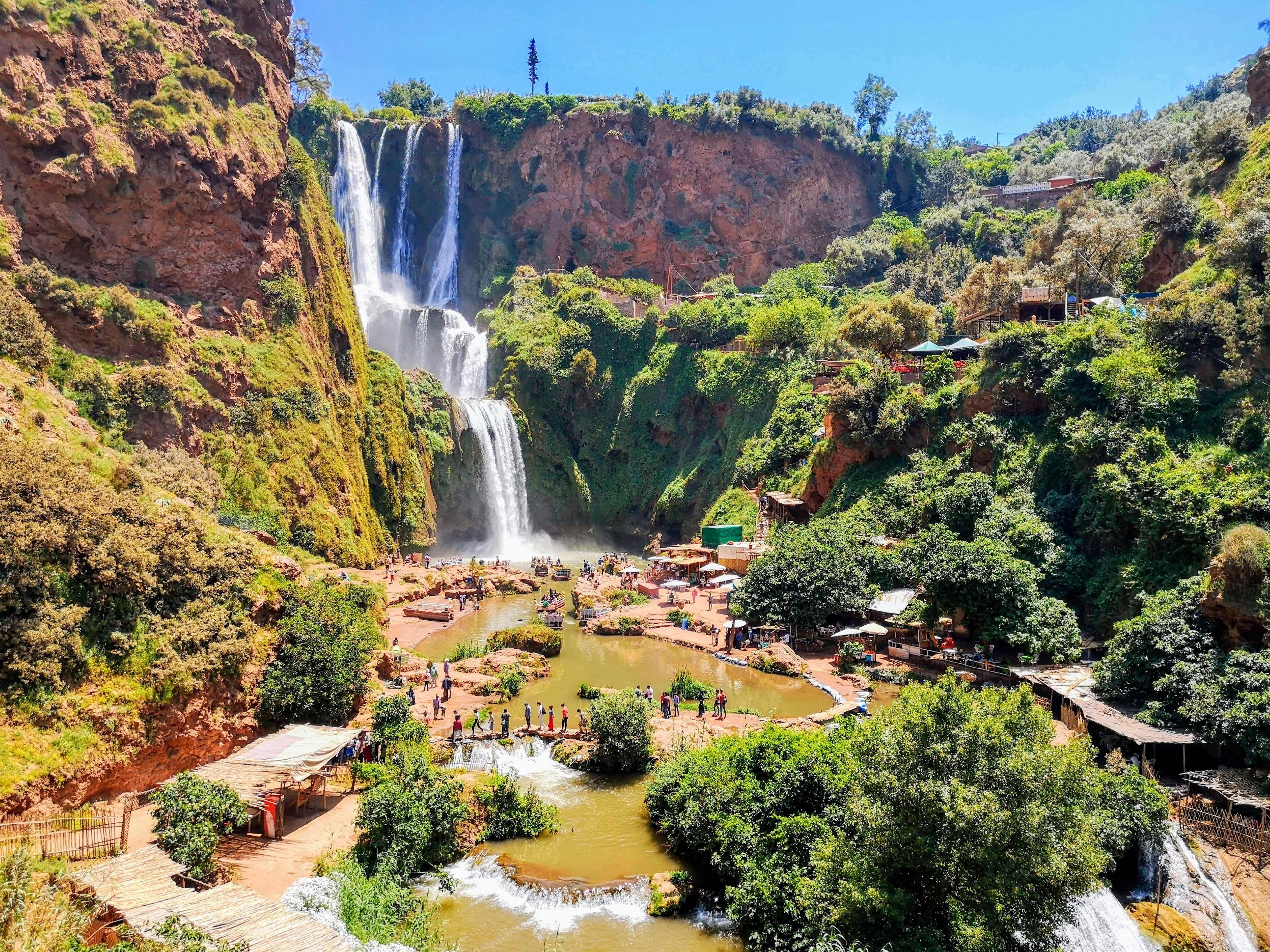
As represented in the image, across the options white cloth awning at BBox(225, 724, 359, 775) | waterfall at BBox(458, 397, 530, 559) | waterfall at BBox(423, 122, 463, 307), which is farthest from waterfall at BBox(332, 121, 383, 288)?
white cloth awning at BBox(225, 724, 359, 775)

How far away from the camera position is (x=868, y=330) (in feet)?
140

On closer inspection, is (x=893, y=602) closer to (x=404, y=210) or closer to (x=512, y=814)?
(x=512, y=814)

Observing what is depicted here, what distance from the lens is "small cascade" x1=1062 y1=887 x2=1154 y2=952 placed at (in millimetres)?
12438

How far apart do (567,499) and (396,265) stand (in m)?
28.9

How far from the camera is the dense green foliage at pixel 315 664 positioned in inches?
703

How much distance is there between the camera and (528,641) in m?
28.5

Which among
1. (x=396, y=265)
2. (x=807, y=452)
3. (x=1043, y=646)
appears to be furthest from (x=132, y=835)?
(x=396, y=265)

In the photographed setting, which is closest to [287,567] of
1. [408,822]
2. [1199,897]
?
[408,822]

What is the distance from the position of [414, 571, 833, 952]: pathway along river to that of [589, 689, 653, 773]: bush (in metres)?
0.37

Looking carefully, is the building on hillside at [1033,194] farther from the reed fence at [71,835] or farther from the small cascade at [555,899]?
the reed fence at [71,835]

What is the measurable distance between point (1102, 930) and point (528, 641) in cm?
1952

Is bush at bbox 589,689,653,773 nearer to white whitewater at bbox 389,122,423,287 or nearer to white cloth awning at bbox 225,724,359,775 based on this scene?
white cloth awning at bbox 225,724,359,775

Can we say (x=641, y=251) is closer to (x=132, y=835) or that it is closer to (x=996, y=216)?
(x=996, y=216)

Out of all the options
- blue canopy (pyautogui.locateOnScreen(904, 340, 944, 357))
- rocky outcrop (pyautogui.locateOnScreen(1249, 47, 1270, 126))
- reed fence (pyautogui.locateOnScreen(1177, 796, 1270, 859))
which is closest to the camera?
reed fence (pyautogui.locateOnScreen(1177, 796, 1270, 859))
